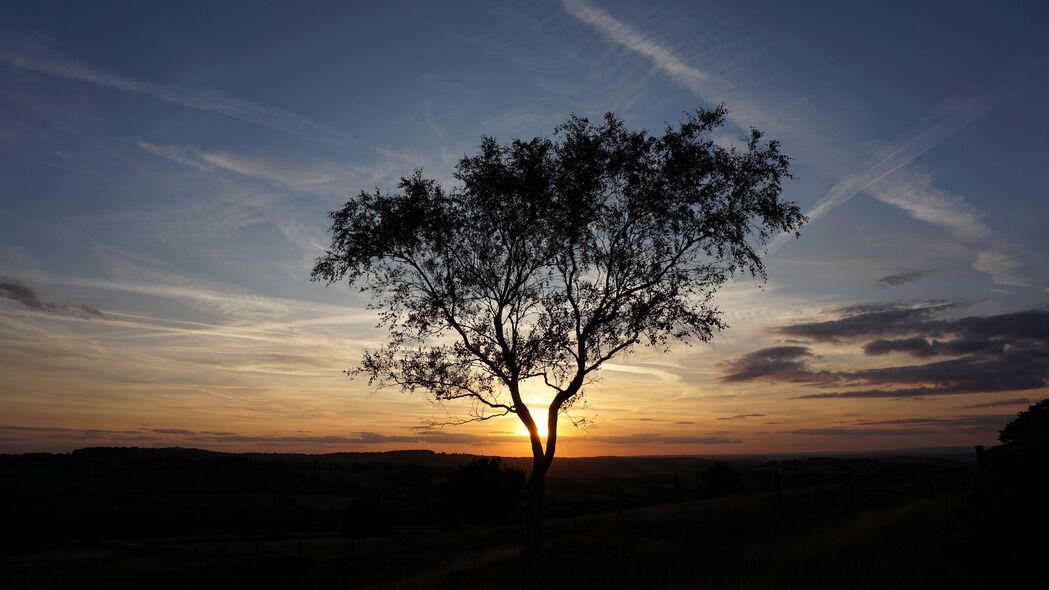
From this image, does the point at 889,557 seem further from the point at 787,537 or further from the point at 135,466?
the point at 135,466

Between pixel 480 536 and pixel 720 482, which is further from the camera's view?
pixel 720 482

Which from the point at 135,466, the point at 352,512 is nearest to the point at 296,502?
the point at 352,512

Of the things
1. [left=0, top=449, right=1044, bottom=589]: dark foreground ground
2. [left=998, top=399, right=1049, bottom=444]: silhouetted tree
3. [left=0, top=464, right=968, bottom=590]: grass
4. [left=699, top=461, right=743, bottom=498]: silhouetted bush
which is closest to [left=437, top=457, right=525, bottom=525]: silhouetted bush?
[left=0, top=449, right=1044, bottom=589]: dark foreground ground

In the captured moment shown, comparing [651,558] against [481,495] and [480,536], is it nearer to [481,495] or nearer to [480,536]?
[480,536]

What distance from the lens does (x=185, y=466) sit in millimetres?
168875

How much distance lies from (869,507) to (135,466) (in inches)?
7353

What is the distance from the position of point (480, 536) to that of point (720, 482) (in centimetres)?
3974

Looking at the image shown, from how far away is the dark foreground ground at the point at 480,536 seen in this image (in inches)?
725

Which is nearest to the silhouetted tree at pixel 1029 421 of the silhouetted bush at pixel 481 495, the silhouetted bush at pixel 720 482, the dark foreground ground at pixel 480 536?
the dark foreground ground at pixel 480 536

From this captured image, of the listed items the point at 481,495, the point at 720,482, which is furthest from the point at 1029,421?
the point at 481,495

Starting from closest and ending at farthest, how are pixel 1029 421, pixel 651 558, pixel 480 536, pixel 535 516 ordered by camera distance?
pixel 651 558 < pixel 535 516 < pixel 1029 421 < pixel 480 536

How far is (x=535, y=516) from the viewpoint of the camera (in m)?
27.1

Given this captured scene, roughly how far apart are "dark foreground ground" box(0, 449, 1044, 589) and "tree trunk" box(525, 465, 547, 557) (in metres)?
0.76

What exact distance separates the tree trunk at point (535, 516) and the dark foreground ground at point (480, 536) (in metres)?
0.76
